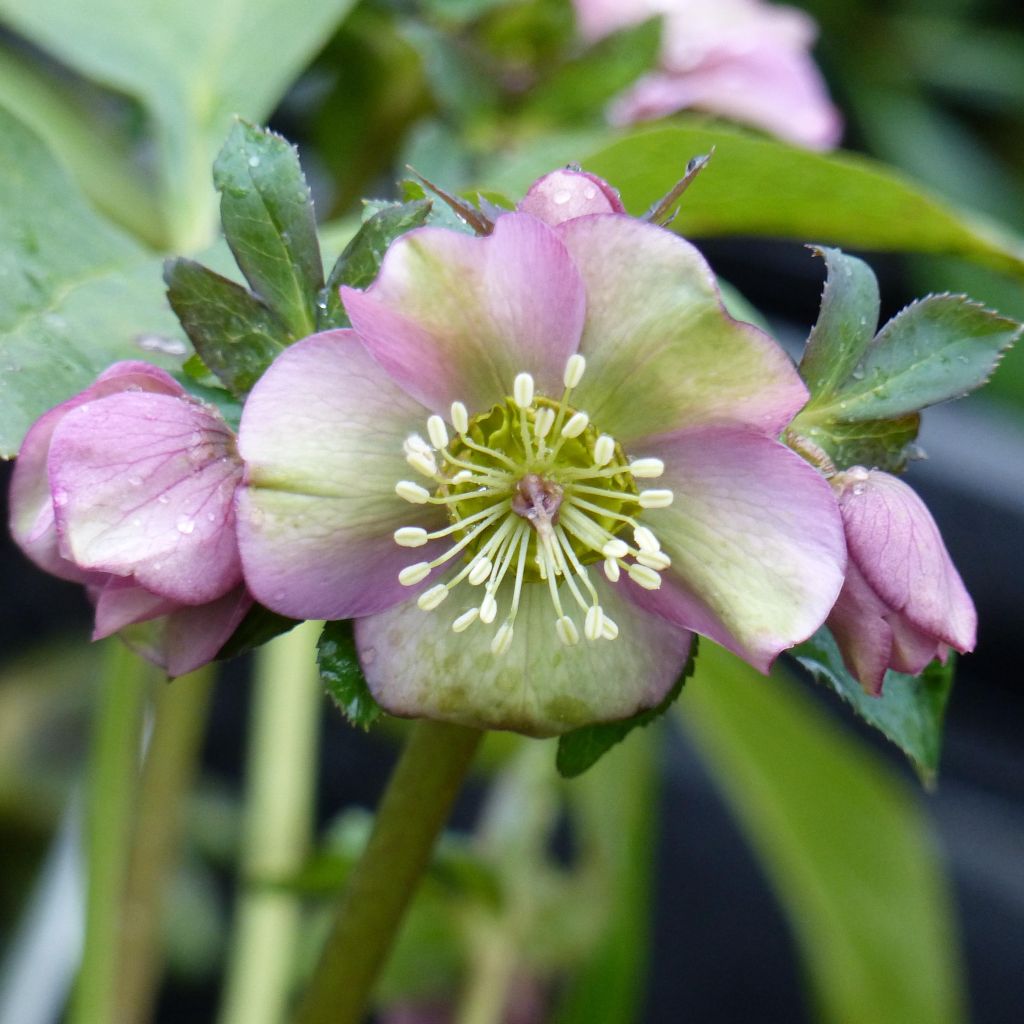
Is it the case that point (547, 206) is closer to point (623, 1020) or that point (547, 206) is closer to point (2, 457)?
point (2, 457)

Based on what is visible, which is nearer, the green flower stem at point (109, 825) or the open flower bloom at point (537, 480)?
the open flower bloom at point (537, 480)

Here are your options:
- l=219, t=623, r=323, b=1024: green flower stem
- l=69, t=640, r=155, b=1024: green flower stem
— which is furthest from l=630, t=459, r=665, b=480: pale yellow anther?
l=219, t=623, r=323, b=1024: green flower stem

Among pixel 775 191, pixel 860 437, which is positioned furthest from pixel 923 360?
pixel 775 191

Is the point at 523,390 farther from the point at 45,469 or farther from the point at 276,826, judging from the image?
the point at 276,826

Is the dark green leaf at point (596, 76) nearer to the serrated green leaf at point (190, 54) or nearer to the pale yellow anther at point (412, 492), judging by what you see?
the serrated green leaf at point (190, 54)

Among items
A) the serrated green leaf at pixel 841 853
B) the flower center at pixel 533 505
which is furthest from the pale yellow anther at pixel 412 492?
the serrated green leaf at pixel 841 853

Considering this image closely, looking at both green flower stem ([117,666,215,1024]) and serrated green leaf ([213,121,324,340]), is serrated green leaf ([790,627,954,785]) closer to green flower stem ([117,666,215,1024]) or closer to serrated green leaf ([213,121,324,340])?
serrated green leaf ([213,121,324,340])
